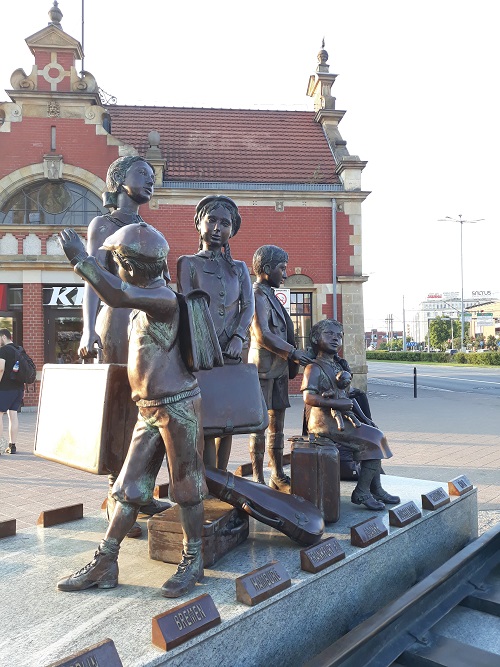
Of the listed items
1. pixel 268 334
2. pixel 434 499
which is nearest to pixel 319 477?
pixel 434 499

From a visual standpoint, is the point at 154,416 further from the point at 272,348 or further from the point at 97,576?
the point at 272,348

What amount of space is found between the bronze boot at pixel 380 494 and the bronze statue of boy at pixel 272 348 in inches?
24.0

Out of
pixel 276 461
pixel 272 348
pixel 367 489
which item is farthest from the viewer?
pixel 276 461

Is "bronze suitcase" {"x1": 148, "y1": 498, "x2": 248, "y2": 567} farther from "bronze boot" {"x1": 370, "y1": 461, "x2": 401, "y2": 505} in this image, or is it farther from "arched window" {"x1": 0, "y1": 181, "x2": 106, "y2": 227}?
"arched window" {"x1": 0, "y1": 181, "x2": 106, "y2": 227}

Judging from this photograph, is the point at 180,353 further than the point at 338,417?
No

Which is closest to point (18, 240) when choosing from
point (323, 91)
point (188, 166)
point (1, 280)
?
point (1, 280)

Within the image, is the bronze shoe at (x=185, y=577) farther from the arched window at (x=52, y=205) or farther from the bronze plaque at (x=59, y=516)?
the arched window at (x=52, y=205)

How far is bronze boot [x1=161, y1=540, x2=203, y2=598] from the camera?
8.12 ft

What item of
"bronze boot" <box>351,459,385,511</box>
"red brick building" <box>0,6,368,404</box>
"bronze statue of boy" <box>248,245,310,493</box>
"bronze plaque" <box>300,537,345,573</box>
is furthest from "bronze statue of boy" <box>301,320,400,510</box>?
"red brick building" <box>0,6,368,404</box>

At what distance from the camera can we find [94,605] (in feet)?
7.89

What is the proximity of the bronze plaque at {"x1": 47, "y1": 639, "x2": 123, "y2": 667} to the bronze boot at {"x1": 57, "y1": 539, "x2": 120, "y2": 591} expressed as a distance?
2.41 ft

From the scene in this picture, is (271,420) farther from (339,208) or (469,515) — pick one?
(339,208)

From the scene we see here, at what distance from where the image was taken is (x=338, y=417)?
3760mm

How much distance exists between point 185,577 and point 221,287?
5.56ft
